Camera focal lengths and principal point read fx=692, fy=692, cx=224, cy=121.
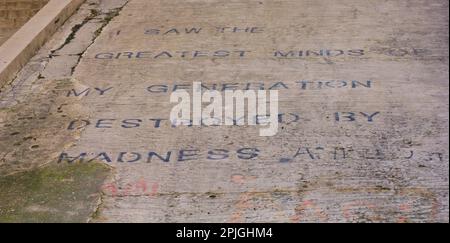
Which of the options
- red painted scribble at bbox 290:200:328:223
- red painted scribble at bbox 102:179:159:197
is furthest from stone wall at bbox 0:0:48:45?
red painted scribble at bbox 290:200:328:223

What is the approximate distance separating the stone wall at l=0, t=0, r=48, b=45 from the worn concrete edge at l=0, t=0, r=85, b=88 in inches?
79.1

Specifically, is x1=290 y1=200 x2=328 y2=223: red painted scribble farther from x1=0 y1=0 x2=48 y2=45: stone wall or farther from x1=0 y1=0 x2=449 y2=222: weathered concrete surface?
x1=0 y1=0 x2=48 y2=45: stone wall

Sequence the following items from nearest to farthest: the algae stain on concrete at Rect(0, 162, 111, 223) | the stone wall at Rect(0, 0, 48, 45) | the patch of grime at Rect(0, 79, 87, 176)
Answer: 1. the algae stain on concrete at Rect(0, 162, 111, 223)
2. the patch of grime at Rect(0, 79, 87, 176)
3. the stone wall at Rect(0, 0, 48, 45)

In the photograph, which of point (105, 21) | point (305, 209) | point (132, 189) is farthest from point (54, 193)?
point (105, 21)

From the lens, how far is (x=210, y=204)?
15.8 ft

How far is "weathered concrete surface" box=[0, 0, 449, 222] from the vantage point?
4855 millimetres

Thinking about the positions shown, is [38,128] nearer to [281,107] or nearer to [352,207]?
[281,107]

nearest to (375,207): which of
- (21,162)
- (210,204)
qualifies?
(210,204)

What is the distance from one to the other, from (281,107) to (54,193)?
2247 millimetres
